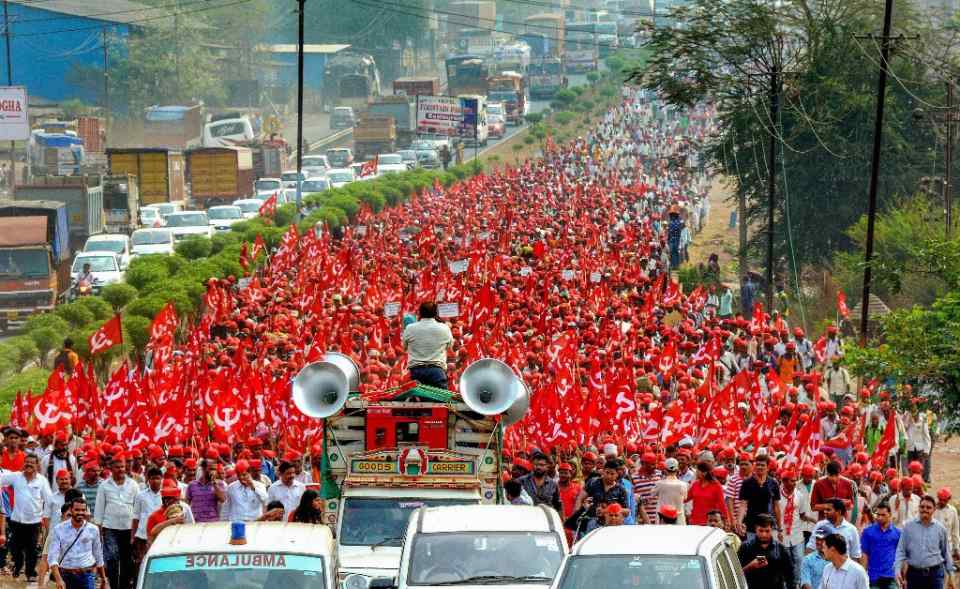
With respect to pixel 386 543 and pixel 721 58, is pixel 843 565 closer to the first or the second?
pixel 386 543

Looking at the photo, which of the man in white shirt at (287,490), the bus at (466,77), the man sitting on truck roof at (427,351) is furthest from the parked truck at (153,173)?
the bus at (466,77)

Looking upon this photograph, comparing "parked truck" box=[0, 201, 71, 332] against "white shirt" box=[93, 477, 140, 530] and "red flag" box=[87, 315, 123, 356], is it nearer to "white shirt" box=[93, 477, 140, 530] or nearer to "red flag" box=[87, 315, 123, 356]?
"red flag" box=[87, 315, 123, 356]

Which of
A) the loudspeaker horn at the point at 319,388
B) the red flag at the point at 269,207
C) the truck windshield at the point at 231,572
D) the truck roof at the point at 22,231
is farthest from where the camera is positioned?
the red flag at the point at 269,207

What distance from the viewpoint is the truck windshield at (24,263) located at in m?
38.3

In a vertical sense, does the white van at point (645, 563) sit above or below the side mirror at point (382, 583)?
above

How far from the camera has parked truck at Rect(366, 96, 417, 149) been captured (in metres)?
90.8

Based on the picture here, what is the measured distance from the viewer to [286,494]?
51.4 ft

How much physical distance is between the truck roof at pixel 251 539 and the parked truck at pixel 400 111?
3125 inches

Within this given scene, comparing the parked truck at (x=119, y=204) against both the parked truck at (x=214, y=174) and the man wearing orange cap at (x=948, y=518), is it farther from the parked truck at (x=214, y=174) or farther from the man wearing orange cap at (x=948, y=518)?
the man wearing orange cap at (x=948, y=518)

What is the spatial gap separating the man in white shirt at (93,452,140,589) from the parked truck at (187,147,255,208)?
157ft

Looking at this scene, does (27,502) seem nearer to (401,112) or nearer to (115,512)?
(115,512)

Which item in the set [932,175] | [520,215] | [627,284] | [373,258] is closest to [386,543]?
[627,284]

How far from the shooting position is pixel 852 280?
38.5 m

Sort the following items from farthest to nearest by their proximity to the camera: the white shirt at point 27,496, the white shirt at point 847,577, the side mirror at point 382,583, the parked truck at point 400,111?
the parked truck at point 400,111, the white shirt at point 27,496, the white shirt at point 847,577, the side mirror at point 382,583
